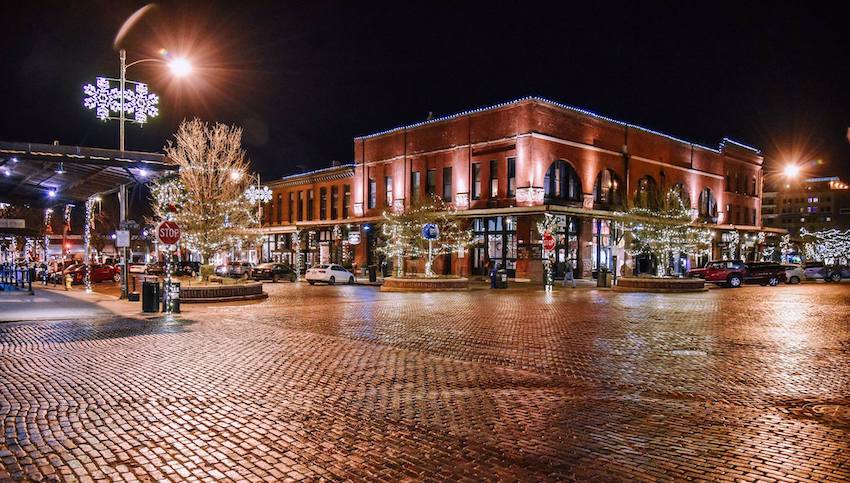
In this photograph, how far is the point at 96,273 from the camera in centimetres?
3722

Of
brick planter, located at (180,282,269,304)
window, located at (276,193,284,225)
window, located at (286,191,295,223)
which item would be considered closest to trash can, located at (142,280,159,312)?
brick planter, located at (180,282,269,304)

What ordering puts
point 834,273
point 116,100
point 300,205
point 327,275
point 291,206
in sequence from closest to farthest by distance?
point 116,100 < point 327,275 < point 834,273 < point 300,205 < point 291,206

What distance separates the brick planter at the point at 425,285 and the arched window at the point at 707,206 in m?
36.2

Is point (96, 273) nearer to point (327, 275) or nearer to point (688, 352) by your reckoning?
point (327, 275)

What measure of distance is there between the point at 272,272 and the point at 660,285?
81.5 feet

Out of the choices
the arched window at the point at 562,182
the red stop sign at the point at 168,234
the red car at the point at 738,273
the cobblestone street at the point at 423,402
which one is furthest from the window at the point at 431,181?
the cobblestone street at the point at 423,402

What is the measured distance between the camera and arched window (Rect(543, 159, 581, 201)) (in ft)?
136

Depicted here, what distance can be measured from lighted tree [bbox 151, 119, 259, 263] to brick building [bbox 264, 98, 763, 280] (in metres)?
16.8

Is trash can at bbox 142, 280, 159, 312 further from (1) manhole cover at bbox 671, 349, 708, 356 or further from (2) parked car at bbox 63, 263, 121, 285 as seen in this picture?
(2) parked car at bbox 63, 263, 121, 285

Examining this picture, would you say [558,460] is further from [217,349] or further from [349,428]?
[217,349]

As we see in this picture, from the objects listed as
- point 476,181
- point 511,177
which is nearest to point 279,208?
point 476,181

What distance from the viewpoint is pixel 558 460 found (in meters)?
5.70

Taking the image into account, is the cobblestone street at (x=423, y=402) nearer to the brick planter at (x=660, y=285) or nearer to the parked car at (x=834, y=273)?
the brick planter at (x=660, y=285)

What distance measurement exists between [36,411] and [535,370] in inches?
279
